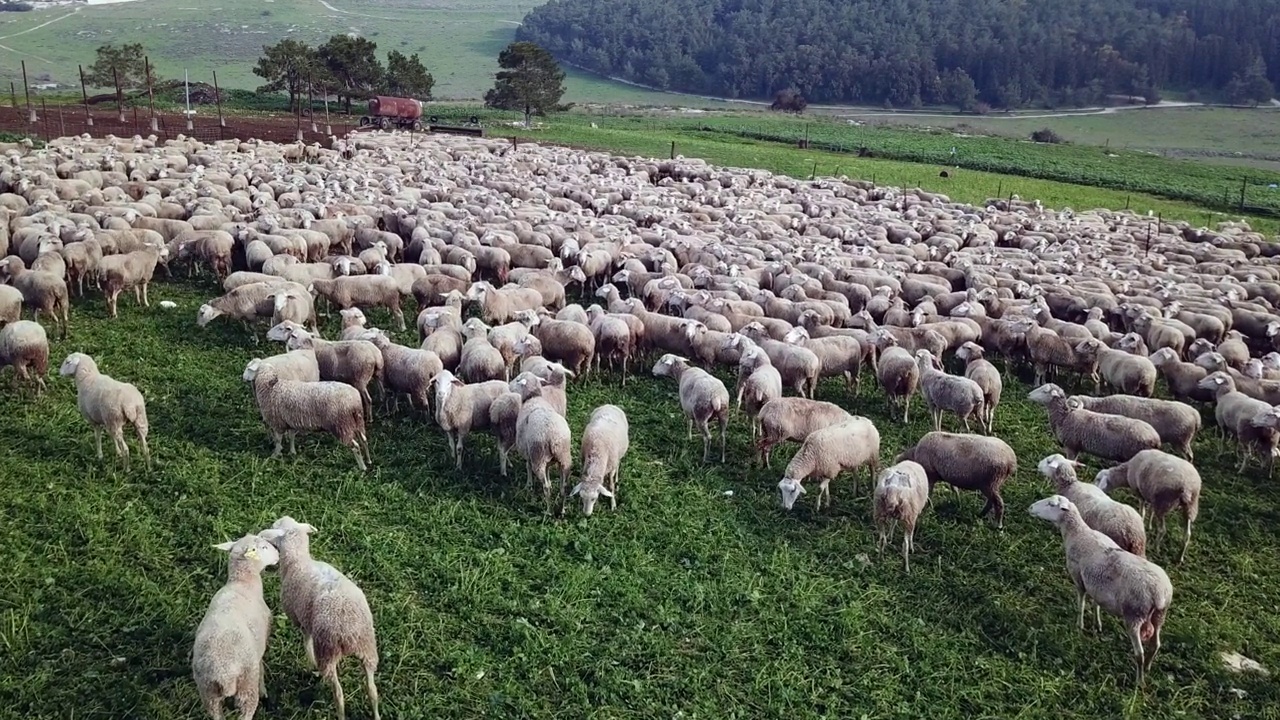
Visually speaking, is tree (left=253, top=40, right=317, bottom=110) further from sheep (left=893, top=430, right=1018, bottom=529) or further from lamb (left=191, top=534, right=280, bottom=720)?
lamb (left=191, top=534, right=280, bottom=720)

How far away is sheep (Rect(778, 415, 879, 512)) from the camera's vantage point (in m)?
9.82

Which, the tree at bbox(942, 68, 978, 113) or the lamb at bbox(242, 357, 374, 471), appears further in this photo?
the tree at bbox(942, 68, 978, 113)

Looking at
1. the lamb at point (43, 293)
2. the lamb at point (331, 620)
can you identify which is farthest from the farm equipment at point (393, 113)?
the lamb at point (331, 620)

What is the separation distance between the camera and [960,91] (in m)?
118

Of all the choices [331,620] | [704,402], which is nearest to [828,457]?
[704,402]

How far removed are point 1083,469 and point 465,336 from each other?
8.96 meters

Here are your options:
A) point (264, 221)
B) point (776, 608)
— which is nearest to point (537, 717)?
point (776, 608)

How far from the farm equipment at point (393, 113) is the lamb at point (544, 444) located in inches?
1790

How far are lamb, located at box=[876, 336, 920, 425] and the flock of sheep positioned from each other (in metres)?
0.04

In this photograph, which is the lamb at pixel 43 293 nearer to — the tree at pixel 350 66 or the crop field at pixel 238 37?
the tree at pixel 350 66

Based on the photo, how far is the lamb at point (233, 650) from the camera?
19.4 ft

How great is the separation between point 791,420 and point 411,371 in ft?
16.6

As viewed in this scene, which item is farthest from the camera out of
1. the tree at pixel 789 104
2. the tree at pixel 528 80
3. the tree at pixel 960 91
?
the tree at pixel 960 91

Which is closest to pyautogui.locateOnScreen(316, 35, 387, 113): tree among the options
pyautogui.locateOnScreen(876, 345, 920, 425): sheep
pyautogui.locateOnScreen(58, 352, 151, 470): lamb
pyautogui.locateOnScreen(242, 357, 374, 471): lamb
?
pyautogui.locateOnScreen(58, 352, 151, 470): lamb
